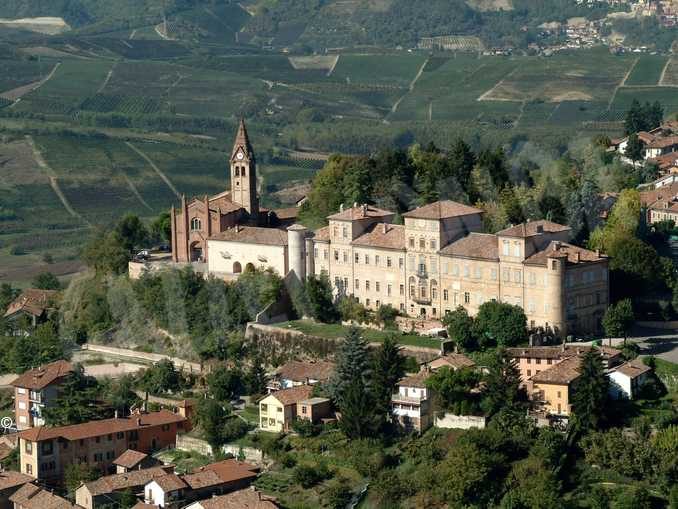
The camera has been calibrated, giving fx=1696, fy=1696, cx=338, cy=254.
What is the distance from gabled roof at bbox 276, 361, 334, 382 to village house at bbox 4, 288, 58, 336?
13948mm

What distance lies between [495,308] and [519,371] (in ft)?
10.3

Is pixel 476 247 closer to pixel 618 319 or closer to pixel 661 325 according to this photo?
pixel 618 319

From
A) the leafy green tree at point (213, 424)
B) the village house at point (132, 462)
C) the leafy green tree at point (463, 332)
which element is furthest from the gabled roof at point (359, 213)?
the village house at point (132, 462)

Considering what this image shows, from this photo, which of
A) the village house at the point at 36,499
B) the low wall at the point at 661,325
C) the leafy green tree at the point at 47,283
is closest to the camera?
the village house at the point at 36,499

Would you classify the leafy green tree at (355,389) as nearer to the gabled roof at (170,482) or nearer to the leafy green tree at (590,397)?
the gabled roof at (170,482)

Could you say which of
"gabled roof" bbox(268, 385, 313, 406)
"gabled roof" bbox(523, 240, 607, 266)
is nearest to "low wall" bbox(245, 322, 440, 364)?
"gabled roof" bbox(268, 385, 313, 406)

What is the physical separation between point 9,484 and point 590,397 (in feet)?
55.4

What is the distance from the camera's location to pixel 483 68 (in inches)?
5842

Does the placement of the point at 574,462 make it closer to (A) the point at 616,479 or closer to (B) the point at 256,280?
(A) the point at 616,479

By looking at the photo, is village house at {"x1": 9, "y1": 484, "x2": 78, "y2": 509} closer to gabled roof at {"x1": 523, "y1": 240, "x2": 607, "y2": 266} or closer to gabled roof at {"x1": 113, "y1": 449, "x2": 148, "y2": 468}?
gabled roof at {"x1": 113, "y1": 449, "x2": 148, "y2": 468}

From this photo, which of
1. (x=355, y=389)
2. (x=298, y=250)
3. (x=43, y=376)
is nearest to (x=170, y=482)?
(x=355, y=389)

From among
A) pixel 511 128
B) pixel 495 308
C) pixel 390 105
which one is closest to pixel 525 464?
pixel 495 308

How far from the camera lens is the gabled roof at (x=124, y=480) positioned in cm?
4700

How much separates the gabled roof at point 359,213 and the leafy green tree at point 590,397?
11.9 meters
